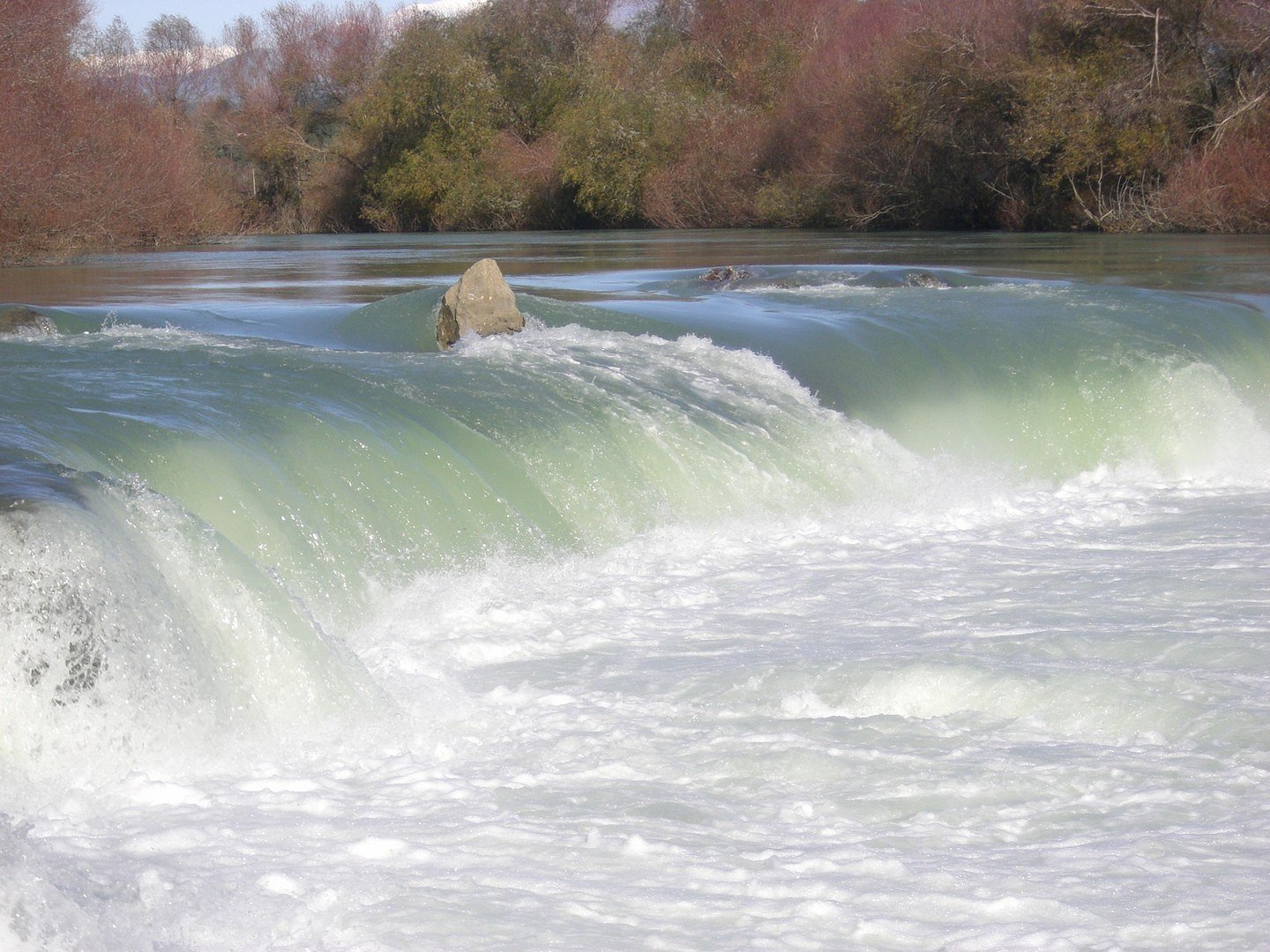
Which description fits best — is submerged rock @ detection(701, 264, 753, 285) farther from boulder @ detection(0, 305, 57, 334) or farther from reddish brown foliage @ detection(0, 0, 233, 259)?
reddish brown foliage @ detection(0, 0, 233, 259)

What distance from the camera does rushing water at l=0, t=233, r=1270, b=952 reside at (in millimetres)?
2967

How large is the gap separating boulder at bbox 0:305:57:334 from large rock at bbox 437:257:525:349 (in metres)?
2.31

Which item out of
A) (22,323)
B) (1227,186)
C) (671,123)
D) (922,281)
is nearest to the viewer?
(22,323)

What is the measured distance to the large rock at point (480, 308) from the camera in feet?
28.6

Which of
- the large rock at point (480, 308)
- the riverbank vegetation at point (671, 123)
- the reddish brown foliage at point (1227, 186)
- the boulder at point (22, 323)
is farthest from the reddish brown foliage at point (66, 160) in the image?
the reddish brown foliage at point (1227, 186)

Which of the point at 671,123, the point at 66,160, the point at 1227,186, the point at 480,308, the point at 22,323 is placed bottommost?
the point at 480,308

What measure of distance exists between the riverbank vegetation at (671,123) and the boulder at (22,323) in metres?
9.37

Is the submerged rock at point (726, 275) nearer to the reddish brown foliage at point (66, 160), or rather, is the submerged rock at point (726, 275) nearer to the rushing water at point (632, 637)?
the rushing water at point (632, 637)

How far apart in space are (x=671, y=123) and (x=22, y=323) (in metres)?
25.9

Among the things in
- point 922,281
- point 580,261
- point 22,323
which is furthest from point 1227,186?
point 22,323

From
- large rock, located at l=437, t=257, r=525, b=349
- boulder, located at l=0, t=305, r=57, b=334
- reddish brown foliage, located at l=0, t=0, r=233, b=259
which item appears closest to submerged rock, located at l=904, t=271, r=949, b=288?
large rock, located at l=437, t=257, r=525, b=349

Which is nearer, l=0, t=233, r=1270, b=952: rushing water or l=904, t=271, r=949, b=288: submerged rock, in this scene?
l=0, t=233, r=1270, b=952: rushing water

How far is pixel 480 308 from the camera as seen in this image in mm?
8719

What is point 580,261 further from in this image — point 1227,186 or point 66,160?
point 1227,186
